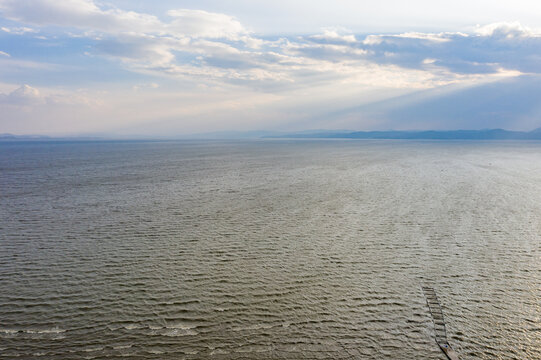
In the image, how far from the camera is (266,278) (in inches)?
642

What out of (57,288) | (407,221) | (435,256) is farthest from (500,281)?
(57,288)

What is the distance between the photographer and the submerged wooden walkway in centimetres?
1095

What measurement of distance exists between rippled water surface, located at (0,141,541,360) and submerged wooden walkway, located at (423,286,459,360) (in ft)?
0.74

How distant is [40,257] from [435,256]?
19.9m

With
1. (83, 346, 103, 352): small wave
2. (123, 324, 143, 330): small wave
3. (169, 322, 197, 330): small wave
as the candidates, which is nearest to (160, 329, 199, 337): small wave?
(169, 322, 197, 330): small wave

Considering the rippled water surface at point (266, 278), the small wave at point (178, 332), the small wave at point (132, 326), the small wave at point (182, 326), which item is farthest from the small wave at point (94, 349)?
the small wave at point (182, 326)

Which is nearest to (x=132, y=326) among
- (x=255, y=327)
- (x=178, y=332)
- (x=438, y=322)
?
(x=178, y=332)

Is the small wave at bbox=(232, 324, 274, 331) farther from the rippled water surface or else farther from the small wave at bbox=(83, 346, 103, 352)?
the small wave at bbox=(83, 346, 103, 352)

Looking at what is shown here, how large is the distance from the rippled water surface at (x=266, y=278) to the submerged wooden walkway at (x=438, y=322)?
226mm

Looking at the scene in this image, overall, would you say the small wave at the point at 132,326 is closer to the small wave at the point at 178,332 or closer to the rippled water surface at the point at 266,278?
the rippled water surface at the point at 266,278

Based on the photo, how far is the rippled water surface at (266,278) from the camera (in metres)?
11.4

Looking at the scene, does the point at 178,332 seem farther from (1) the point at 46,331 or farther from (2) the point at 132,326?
(1) the point at 46,331

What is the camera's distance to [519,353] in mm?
10922

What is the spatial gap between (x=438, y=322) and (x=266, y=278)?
22.8 ft
